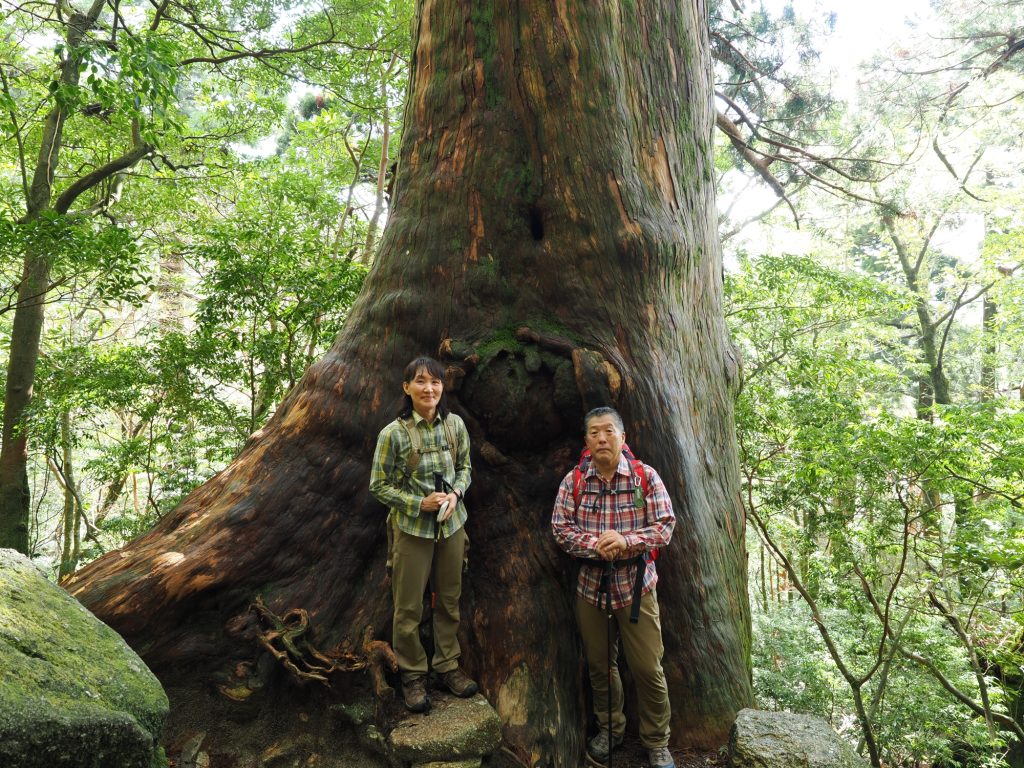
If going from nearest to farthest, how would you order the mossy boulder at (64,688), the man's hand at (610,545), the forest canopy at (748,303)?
the mossy boulder at (64,688), the man's hand at (610,545), the forest canopy at (748,303)

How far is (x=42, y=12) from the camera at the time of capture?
33.9ft

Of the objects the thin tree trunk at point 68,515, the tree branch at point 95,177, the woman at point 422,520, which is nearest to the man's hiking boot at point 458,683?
the woman at point 422,520

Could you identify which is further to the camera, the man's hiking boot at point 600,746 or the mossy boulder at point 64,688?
the man's hiking boot at point 600,746

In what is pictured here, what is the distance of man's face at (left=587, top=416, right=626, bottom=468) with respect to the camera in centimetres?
289

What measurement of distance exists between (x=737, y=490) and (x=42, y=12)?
1326cm

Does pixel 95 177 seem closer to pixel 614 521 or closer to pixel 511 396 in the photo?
pixel 511 396

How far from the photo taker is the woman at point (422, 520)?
2.89 m

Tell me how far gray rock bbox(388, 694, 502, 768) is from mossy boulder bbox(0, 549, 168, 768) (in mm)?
953

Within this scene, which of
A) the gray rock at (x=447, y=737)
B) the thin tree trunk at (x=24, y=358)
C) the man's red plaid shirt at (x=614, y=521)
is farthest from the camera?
the thin tree trunk at (x=24, y=358)

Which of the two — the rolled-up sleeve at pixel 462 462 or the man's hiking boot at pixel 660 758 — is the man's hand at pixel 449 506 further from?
the man's hiking boot at pixel 660 758

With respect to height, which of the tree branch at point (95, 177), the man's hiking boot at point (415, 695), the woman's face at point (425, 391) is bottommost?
the man's hiking boot at point (415, 695)

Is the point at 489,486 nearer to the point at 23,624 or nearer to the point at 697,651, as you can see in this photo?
the point at 697,651

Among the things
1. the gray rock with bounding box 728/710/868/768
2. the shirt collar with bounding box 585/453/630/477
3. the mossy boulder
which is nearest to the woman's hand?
the shirt collar with bounding box 585/453/630/477

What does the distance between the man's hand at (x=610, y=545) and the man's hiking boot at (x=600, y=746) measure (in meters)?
1.07
